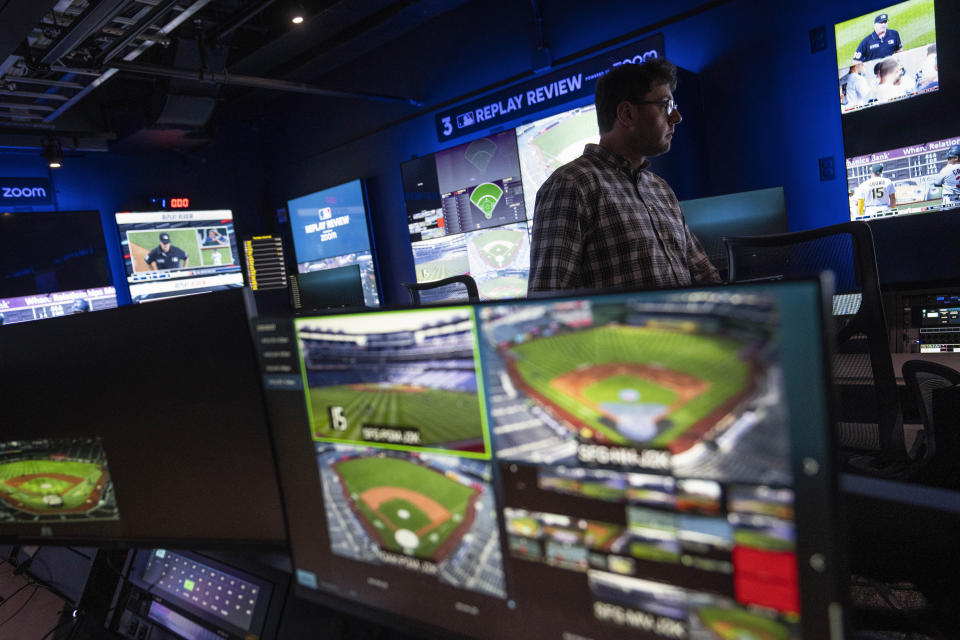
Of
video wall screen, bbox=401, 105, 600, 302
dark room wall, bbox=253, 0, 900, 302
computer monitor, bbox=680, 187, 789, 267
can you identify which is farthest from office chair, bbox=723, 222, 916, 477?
video wall screen, bbox=401, 105, 600, 302

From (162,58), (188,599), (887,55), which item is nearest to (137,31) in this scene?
(162,58)

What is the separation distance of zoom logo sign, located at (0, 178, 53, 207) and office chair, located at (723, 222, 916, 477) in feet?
20.8

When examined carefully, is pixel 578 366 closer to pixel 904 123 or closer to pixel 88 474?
pixel 88 474

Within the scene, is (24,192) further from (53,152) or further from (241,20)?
(241,20)

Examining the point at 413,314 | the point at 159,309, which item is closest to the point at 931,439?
the point at 413,314

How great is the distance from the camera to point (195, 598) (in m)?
1.00

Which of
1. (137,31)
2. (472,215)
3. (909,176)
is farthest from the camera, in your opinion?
(472,215)

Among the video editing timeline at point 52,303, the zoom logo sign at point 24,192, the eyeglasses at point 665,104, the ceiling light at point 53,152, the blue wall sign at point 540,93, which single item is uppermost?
the ceiling light at point 53,152

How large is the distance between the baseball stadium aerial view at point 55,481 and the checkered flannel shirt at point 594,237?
42.5 inches

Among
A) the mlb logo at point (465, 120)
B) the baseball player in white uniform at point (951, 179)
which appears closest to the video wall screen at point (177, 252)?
the mlb logo at point (465, 120)

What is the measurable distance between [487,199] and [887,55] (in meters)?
2.74

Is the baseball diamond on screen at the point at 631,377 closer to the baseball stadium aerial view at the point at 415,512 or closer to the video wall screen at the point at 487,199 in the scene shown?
the baseball stadium aerial view at the point at 415,512

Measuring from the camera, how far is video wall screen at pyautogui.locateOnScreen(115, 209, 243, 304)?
5867 millimetres

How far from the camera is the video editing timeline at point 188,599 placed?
0.91 m
